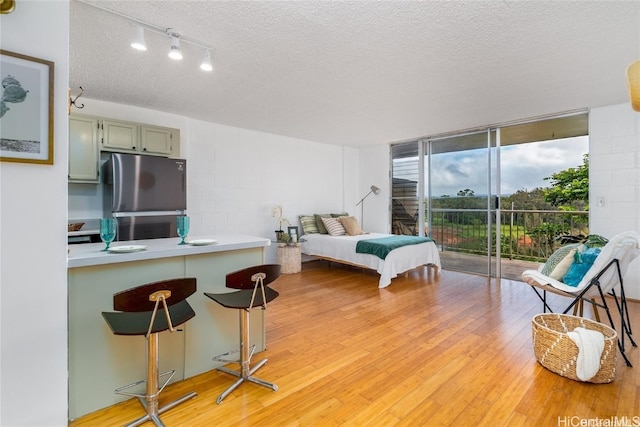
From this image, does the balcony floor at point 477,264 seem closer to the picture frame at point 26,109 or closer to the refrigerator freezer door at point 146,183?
the refrigerator freezer door at point 146,183

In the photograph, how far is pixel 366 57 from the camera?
254 cm

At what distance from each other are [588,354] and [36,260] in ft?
10.4

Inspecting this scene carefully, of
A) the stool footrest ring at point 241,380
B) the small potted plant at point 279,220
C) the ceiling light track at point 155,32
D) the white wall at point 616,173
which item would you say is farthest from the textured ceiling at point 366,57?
the stool footrest ring at point 241,380

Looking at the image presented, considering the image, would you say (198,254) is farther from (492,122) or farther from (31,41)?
(492,122)

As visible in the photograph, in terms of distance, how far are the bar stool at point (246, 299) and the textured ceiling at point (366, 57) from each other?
66.8 inches

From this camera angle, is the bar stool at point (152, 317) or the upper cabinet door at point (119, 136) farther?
the upper cabinet door at point (119, 136)

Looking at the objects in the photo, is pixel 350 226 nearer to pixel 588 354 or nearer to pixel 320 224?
pixel 320 224

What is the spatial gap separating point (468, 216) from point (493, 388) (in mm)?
3842

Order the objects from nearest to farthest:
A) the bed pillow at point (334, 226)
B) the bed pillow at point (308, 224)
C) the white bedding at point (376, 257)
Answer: the white bedding at point (376, 257), the bed pillow at point (334, 226), the bed pillow at point (308, 224)

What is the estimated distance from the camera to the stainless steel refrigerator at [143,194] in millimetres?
3395

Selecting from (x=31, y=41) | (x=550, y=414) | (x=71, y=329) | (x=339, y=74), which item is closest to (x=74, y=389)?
(x=71, y=329)

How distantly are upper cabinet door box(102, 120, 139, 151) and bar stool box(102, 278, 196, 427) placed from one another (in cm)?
265

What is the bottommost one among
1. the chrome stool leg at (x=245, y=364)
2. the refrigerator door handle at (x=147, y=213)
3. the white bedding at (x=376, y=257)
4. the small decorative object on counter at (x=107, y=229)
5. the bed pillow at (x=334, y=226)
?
the chrome stool leg at (x=245, y=364)

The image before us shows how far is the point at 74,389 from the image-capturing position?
1.65 meters
